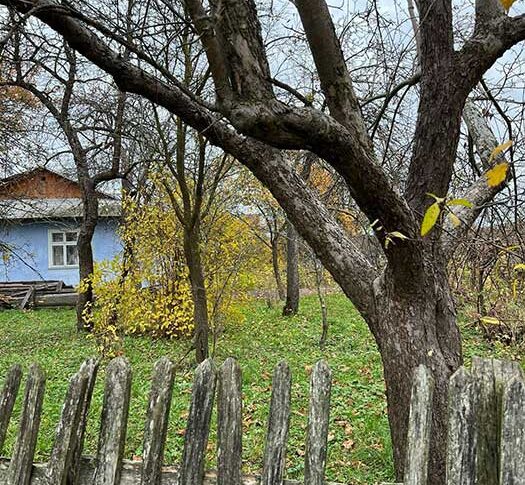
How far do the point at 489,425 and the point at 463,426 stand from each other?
0.22 feet

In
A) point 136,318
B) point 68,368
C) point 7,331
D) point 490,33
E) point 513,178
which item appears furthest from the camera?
point 7,331

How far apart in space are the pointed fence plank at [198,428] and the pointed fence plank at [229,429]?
0.12 ft

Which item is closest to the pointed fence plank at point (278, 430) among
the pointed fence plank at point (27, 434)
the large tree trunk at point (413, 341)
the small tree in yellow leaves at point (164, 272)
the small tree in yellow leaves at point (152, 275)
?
the pointed fence plank at point (27, 434)

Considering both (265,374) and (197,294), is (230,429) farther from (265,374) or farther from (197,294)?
(265,374)

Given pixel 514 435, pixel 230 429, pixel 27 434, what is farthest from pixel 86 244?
pixel 514 435

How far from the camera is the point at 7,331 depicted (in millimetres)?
11727

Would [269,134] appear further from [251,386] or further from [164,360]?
[251,386]

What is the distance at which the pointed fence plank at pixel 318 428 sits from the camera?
151 cm

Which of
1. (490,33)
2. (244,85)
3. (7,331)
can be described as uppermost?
(490,33)

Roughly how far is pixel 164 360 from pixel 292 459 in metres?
2.45

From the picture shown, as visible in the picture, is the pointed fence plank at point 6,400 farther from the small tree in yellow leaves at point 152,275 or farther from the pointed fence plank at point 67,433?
the small tree in yellow leaves at point 152,275

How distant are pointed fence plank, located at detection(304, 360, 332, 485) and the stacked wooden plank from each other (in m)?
15.5

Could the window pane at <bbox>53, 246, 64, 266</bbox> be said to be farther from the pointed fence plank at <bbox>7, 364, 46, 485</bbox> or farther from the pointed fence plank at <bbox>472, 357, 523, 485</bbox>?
the pointed fence plank at <bbox>472, 357, 523, 485</bbox>

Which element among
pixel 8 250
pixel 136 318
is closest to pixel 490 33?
pixel 136 318
